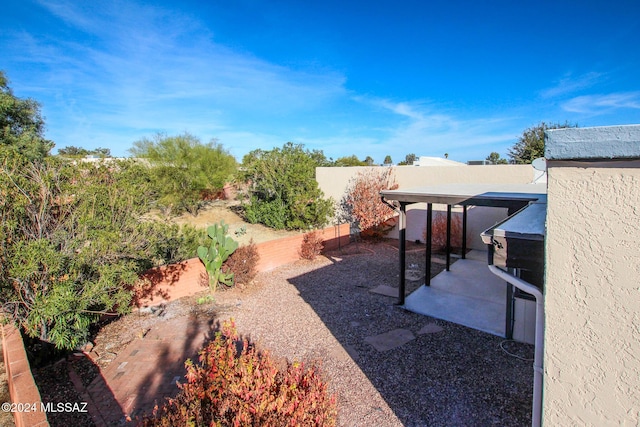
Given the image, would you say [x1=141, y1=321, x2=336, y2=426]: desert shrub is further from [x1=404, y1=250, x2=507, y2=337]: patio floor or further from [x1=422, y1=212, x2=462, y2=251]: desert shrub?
[x1=422, y1=212, x2=462, y2=251]: desert shrub

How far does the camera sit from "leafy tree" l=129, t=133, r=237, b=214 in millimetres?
18359

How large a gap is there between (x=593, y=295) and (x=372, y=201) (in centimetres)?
1283

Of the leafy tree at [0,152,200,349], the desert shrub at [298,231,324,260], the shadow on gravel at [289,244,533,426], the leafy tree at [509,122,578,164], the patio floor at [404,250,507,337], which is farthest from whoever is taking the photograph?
the leafy tree at [509,122,578,164]

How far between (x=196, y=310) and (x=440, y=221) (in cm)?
1031

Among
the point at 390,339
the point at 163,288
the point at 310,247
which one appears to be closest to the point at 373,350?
the point at 390,339

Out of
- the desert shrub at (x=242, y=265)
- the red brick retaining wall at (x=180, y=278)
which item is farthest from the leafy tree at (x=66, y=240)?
the desert shrub at (x=242, y=265)

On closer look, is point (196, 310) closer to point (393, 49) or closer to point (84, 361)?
point (84, 361)

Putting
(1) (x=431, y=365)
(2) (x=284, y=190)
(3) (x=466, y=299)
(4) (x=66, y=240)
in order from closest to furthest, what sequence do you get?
(4) (x=66, y=240), (1) (x=431, y=365), (3) (x=466, y=299), (2) (x=284, y=190)

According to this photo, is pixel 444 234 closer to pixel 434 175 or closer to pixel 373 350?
pixel 434 175

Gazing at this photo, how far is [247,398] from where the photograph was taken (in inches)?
113

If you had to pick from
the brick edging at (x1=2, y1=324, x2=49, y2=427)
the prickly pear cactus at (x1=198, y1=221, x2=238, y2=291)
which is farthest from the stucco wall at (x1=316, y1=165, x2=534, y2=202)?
the brick edging at (x1=2, y1=324, x2=49, y2=427)

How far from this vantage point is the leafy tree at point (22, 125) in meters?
15.1

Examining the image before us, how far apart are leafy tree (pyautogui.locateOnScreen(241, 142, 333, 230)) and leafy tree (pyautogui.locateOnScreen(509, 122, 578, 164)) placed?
19776 millimetres

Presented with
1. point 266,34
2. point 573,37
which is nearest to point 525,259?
point 266,34
